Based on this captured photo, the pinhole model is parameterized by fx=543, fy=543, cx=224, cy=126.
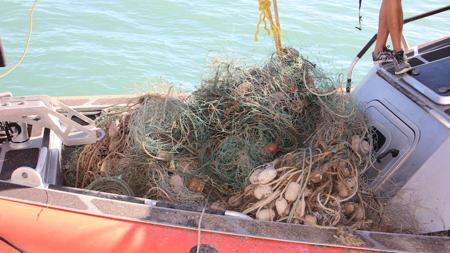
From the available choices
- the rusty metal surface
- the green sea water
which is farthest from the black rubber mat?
the green sea water

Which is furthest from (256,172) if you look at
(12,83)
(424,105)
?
(12,83)

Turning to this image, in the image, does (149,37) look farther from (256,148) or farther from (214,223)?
(214,223)

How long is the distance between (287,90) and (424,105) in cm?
85

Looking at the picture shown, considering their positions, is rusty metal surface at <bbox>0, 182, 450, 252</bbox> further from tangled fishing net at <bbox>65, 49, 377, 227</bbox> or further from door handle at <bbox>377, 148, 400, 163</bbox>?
door handle at <bbox>377, 148, 400, 163</bbox>

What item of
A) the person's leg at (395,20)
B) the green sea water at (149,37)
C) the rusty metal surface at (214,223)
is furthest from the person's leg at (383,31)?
the green sea water at (149,37)

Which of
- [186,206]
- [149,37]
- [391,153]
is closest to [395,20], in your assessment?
[391,153]

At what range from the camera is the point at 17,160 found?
3.26 metres

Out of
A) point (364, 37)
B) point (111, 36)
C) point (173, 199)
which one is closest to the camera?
point (173, 199)

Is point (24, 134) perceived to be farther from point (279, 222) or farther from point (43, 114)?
point (279, 222)

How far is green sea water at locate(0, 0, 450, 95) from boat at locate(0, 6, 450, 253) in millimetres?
3729

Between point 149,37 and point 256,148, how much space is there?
22.8 feet

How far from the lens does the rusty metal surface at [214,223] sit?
2.82 m

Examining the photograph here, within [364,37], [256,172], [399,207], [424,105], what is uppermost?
[424,105]

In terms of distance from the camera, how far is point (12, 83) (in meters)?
7.71
